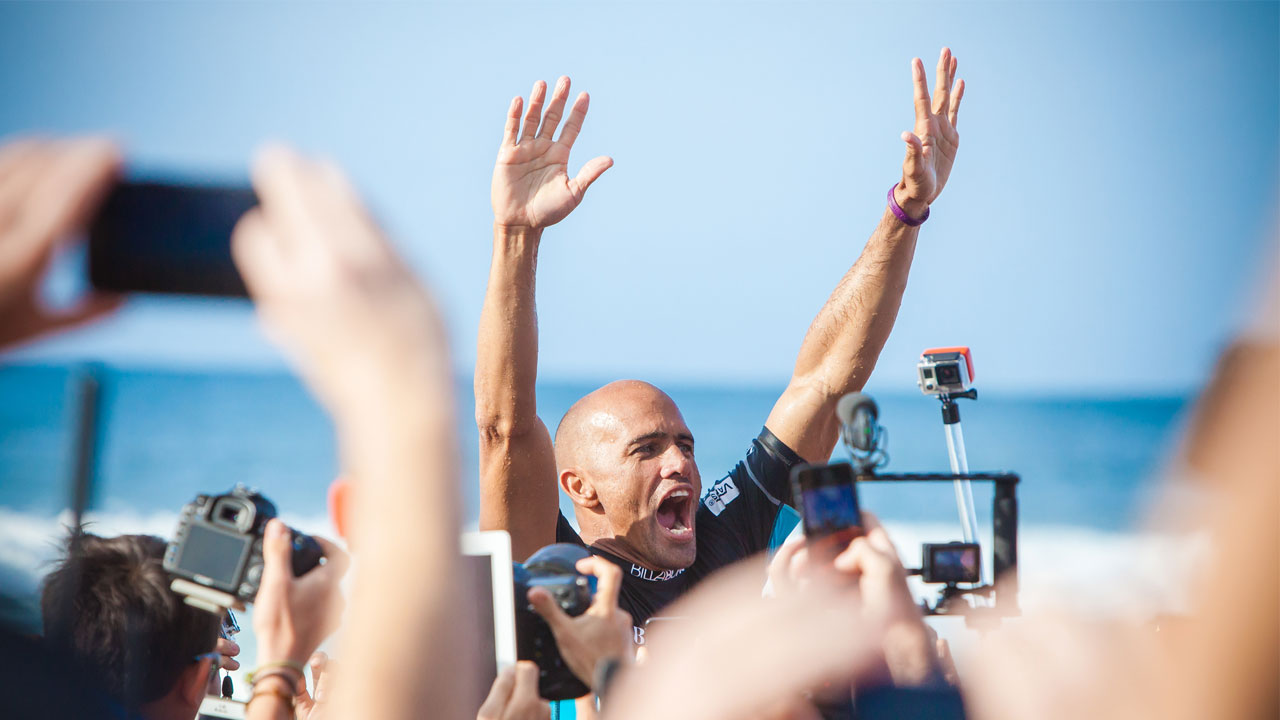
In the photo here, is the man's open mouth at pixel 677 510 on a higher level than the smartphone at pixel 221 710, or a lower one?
lower

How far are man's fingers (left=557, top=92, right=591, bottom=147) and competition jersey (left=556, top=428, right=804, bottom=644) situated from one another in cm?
132

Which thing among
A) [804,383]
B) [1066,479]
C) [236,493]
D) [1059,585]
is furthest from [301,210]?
[1066,479]

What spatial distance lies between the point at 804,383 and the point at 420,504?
3.50m

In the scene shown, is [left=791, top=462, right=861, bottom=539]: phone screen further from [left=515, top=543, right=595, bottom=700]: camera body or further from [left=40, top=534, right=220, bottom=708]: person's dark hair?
[left=40, top=534, right=220, bottom=708]: person's dark hair

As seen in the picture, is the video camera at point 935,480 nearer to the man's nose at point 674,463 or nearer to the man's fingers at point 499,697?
the man's fingers at point 499,697

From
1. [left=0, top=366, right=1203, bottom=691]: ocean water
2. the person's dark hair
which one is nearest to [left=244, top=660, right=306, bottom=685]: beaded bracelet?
the person's dark hair

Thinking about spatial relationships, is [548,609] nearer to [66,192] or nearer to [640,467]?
[66,192]

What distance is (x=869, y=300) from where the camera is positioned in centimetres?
393

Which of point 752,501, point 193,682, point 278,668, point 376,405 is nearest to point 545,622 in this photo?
point 278,668

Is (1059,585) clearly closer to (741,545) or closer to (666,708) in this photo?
(666,708)

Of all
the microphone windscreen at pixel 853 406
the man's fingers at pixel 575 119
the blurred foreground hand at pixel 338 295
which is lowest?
the microphone windscreen at pixel 853 406

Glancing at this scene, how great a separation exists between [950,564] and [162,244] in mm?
1710

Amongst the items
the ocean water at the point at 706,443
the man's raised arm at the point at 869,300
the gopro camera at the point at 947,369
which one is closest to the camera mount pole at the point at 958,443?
the gopro camera at the point at 947,369

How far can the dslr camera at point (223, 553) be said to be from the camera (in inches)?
51.6
